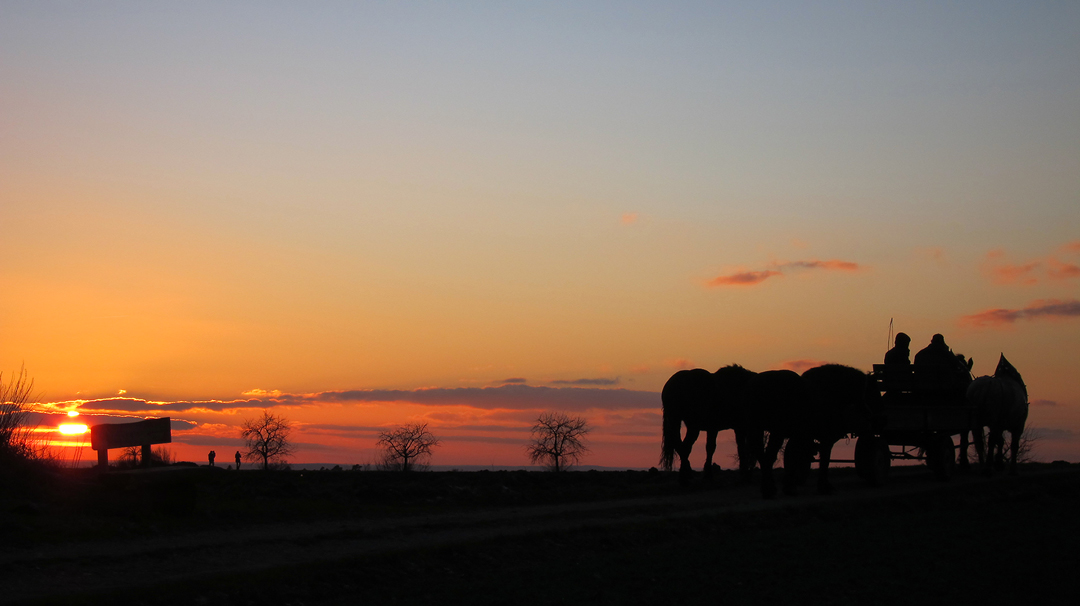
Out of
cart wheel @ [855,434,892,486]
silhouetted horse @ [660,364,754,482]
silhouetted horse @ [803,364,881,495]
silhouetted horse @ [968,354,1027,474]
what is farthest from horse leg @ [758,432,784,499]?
silhouetted horse @ [968,354,1027,474]

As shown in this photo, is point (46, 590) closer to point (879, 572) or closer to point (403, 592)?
point (403, 592)

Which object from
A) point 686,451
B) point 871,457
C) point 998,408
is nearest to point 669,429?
point 686,451

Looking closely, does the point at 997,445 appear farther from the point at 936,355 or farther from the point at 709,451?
the point at 709,451

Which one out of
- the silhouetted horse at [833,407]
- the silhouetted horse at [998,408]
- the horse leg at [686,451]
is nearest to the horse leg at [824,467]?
the silhouetted horse at [833,407]

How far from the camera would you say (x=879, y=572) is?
13.6 m

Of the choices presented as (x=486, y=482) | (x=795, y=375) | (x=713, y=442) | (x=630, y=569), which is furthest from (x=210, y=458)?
(x=630, y=569)

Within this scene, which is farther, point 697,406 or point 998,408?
point 998,408

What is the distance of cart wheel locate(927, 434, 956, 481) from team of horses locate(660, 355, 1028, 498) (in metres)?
1.07

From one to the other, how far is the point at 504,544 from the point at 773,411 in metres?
8.68

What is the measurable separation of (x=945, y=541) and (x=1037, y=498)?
7.95 m

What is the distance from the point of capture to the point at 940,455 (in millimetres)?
25031

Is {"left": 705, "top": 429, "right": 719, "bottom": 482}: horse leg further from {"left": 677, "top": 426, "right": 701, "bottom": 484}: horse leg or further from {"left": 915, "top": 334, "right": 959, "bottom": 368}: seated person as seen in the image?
{"left": 915, "top": 334, "right": 959, "bottom": 368}: seated person

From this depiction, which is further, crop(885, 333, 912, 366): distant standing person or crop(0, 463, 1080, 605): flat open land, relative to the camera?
crop(885, 333, 912, 366): distant standing person

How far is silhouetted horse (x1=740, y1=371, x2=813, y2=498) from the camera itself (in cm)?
2117
